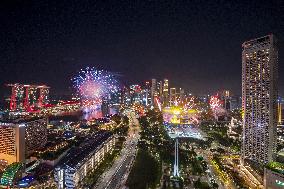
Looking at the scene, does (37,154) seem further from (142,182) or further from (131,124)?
(131,124)

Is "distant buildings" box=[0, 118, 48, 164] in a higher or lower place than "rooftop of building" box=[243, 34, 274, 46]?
lower

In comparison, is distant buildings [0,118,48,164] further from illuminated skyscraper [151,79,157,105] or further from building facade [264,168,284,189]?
illuminated skyscraper [151,79,157,105]

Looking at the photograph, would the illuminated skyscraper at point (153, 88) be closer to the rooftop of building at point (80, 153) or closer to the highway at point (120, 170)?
the highway at point (120, 170)

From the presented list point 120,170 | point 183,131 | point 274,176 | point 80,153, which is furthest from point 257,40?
point 183,131

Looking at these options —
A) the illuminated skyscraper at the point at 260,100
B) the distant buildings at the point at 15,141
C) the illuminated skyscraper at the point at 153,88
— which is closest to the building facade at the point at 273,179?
the illuminated skyscraper at the point at 260,100

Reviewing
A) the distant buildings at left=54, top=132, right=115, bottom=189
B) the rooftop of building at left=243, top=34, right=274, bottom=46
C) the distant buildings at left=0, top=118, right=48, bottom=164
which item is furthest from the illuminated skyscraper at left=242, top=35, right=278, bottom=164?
the distant buildings at left=0, top=118, right=48, bottom=164

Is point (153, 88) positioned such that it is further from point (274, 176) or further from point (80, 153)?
point (274, 176)
